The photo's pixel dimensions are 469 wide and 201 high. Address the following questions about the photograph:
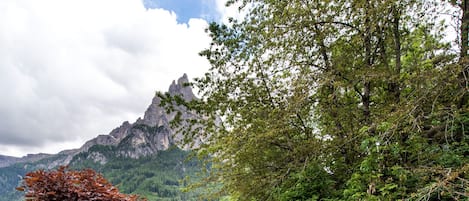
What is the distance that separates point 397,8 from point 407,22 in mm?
1016

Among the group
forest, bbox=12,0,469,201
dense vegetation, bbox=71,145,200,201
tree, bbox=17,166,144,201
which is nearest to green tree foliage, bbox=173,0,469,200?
forest, bbox=12,0,469,201

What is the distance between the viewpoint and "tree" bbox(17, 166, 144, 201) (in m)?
3.02

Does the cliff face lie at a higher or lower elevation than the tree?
higher

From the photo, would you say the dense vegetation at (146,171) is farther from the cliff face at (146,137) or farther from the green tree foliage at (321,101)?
the green tree foliage at (321,101)

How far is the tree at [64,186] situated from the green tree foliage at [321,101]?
2.31 meters

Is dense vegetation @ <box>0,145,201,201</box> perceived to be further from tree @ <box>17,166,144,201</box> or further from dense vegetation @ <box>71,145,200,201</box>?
tree @ <box>17,166,144,201</box>

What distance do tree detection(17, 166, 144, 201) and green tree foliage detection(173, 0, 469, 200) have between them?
7.58 feet

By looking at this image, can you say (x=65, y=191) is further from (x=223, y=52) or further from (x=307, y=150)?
(x=223, y=52)

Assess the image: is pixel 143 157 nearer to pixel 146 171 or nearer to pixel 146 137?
pixel 146 137

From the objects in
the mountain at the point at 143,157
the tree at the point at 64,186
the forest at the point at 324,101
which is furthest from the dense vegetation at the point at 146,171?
the tree at the point at 64,186

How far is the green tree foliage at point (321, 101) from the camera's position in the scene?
14.3 feet

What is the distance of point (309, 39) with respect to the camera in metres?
5.37

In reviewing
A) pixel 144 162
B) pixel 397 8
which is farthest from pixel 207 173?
pixel 144 162

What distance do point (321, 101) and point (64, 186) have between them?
13.2 feet
